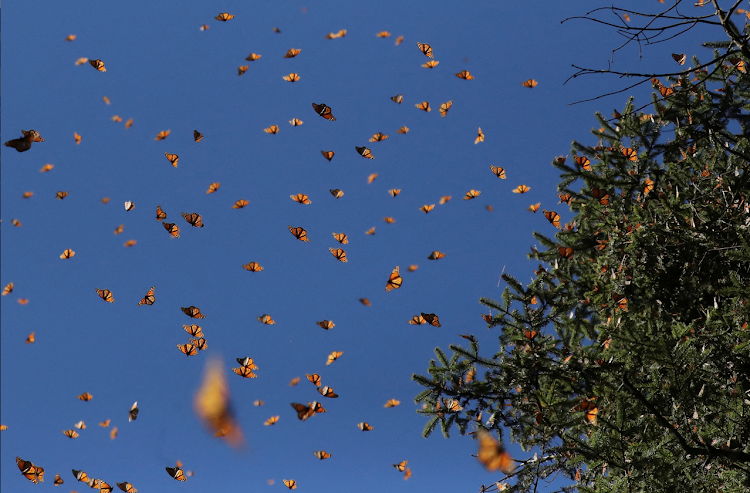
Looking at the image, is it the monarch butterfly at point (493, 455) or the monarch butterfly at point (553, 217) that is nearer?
the monarch butterfly at point (493, 455)

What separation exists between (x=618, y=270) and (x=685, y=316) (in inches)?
35.5

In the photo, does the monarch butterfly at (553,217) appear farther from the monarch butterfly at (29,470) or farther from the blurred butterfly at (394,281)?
the monarch butterfly at (29,470)

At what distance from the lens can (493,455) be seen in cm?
553

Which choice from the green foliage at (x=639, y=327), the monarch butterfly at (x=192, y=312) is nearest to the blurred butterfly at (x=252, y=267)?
the monarch butterfly at (x=192, y=312)

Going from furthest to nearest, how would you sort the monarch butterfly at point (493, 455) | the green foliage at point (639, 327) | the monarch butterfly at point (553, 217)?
1. the monarch butterfly at point (553, 217)
2. the monarch butterfly at point (493, 455)
3. the green foliage at point (639, 327)

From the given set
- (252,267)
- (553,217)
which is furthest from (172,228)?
(553,217)

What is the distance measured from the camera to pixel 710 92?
612cm

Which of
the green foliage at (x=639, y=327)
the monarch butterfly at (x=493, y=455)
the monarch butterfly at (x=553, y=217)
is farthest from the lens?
the monarch butterfly at (x=553, y=217)

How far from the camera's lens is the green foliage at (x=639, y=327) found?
13.8ft

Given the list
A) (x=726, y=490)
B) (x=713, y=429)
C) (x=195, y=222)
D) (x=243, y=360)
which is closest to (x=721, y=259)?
(x=713, y=429)

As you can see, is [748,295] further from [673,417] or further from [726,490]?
[726,490]

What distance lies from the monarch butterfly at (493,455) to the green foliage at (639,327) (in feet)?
0.57

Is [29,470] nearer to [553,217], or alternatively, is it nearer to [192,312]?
[192,312]

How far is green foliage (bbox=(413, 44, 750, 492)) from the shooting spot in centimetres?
421
